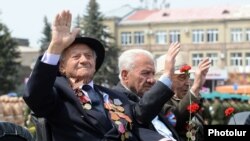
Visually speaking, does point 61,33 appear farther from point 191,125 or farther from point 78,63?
point 191,125

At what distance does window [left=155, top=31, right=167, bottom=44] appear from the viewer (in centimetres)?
5978

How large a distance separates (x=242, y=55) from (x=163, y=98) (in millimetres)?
55780

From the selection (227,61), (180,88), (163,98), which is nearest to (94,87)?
(163,98)

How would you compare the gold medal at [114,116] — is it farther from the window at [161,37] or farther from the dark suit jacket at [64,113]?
the window at [161,37]

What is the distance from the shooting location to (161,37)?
60000 millimetres

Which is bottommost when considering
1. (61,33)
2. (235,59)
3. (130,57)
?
(235,59)

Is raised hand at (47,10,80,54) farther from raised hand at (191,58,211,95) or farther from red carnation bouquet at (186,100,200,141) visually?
raised hand at (191,58,211,95)

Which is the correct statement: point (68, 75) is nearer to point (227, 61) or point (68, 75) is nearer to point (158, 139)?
point (158, 139)

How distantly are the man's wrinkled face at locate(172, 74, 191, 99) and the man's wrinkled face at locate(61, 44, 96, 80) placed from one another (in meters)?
1.11

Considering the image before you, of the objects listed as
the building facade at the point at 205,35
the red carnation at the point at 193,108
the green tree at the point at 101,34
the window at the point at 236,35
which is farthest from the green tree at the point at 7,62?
the red carnation at the point at 193,108

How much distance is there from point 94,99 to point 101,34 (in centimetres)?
4846

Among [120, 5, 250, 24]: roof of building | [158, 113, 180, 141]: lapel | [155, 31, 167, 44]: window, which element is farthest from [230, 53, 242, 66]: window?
[158, 113, 180, 141]: lapel

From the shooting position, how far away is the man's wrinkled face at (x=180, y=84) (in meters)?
4.48

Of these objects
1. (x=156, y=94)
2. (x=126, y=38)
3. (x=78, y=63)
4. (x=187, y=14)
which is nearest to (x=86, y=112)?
(x=78, y=63)
